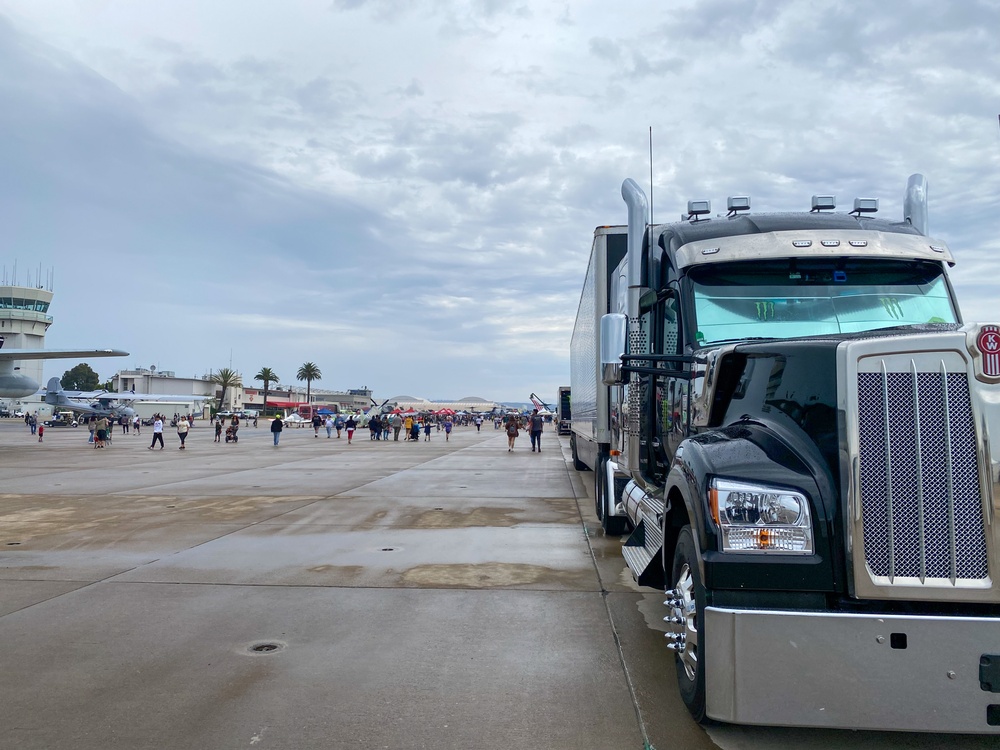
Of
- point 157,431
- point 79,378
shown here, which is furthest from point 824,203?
point 79,378

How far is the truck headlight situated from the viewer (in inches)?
126

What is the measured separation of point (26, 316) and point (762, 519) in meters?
113

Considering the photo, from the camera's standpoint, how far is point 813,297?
5062 millimetres

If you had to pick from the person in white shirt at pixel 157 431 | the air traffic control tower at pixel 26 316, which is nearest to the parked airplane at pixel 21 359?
the person in white shirt at pixel 157 431

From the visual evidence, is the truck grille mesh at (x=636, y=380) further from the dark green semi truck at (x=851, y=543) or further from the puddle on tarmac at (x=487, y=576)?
the dark green semi truck at (x=851, y=543)

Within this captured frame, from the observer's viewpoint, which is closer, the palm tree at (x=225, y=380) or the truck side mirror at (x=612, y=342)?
the truck side mirror at (x=612, y=342)

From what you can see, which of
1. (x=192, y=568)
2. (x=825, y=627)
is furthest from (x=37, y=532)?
(x=825, y=627)

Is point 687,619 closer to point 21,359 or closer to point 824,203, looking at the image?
point 824,203

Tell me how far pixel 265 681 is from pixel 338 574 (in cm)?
273

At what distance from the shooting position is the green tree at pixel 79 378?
14000 cm

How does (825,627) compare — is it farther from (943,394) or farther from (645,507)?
(645,507)

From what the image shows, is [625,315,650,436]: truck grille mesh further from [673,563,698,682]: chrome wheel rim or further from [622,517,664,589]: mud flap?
[673,563,698,682]: chrome wheel rim

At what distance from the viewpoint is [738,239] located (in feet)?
17.1

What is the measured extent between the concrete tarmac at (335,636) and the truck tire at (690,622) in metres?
0.23
